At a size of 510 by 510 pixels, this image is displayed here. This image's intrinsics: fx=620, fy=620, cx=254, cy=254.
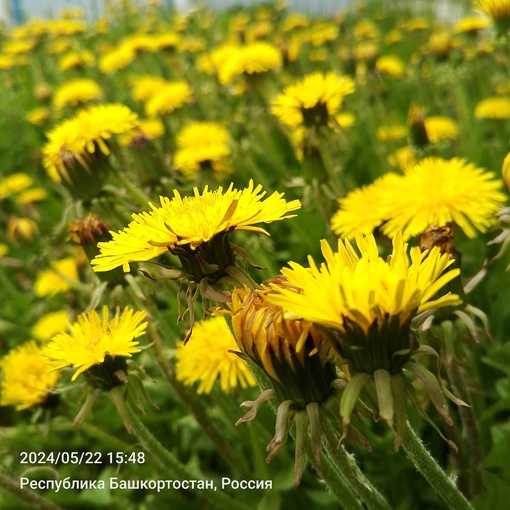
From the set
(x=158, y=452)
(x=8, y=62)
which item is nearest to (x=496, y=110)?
(x=158, y=452)

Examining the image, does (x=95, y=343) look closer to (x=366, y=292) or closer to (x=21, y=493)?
(x=21, y=493)

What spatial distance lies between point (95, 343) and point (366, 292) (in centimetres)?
63

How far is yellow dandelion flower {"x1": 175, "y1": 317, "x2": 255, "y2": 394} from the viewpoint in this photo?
1380 millimetres

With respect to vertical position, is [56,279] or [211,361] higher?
[211,361]

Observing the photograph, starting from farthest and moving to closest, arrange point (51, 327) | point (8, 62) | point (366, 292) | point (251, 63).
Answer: point (8, 62), point (251, 63), point (51, 327), point (366, 292)

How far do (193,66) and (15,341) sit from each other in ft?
6.37

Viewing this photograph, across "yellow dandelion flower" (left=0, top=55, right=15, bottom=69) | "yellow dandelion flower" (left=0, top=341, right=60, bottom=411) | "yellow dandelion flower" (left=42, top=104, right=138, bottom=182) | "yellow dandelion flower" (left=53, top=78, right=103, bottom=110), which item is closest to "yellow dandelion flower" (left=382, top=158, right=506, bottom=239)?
"yellow dandelion flower" (left=42, top=104, right=138, bottom=182)

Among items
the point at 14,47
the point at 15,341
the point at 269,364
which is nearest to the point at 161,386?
the point at 15,341

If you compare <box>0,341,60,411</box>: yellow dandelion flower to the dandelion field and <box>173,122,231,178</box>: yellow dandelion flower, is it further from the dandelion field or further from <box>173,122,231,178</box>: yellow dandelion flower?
<box>173,122,231,178</box>: yellow dandelion flower

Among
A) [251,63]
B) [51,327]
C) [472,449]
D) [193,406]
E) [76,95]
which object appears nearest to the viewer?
[472,449]

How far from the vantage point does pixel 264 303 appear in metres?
0.79

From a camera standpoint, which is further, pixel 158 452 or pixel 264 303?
pixel 158 452

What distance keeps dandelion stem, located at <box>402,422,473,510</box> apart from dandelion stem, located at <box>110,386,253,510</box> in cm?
54

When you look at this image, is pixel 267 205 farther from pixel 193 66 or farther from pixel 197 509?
pixel 193 66
